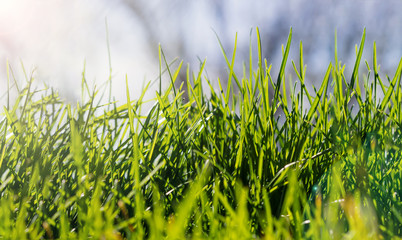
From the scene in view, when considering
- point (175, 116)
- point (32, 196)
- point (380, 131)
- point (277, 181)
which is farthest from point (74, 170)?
point (380, 131)

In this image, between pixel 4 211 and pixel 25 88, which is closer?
pixel 4 211

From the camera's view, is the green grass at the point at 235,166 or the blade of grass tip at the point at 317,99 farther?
the blade of grass tip at the point at 317,99

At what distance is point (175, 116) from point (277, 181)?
0.75 feet

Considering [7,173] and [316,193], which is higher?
[7,173]

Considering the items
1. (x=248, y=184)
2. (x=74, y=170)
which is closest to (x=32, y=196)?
(x=74, y=170)

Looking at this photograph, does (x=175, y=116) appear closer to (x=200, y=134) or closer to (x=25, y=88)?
(x=200, y=134)

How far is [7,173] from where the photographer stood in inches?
23.8

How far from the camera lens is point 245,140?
1.81ft

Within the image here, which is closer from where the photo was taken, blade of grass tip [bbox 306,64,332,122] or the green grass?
the green grass

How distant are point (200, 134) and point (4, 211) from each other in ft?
1.10

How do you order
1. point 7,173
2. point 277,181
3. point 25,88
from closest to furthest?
point 277,181
point 7,173
point 25,88

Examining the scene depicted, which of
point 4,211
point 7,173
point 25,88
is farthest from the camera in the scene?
point 25,88

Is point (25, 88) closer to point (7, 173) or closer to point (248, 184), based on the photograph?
point (7, 173)

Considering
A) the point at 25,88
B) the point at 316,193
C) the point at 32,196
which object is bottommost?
the point at 316,193
